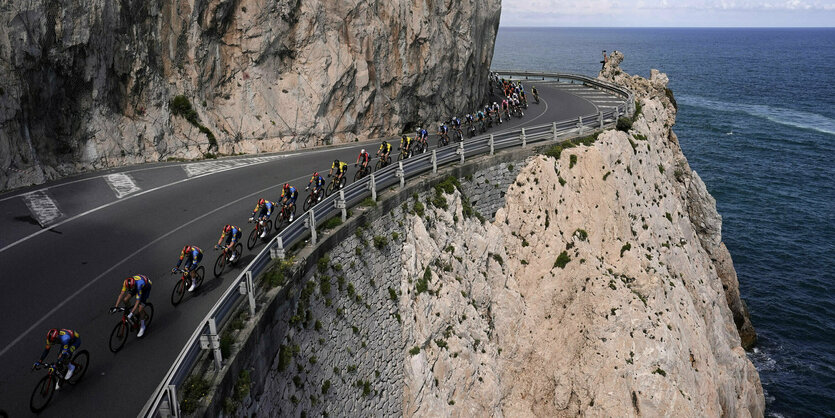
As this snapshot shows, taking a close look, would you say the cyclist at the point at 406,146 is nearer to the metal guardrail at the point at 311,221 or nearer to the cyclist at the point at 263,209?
the metal guardrail at the point at 311,221

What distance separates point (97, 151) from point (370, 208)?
505 inches

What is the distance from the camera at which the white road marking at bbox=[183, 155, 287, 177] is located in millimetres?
23297

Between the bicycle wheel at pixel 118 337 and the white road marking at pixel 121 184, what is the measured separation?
378 inches

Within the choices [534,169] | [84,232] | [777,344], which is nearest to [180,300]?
[84,232]

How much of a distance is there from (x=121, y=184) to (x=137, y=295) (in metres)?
11.2

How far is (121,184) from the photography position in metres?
20.8

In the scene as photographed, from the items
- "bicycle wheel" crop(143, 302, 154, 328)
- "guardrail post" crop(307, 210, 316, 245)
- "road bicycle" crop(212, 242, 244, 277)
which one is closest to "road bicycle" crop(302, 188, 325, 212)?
"guardrail post" crop(307, 210, 316, 245)

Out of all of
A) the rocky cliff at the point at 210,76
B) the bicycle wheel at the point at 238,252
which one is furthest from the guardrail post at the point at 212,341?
the rocky cliff at the point at 210,76

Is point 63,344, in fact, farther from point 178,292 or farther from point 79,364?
point 178,292

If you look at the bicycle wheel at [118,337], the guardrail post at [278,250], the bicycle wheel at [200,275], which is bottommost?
the bicycle wheel at [118,337]

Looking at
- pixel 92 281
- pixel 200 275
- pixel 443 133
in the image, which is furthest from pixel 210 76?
pixel 200 275

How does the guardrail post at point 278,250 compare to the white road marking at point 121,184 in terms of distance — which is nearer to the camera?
the guardrail post at point 278,250

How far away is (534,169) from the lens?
25.2 metres

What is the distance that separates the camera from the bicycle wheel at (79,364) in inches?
395
